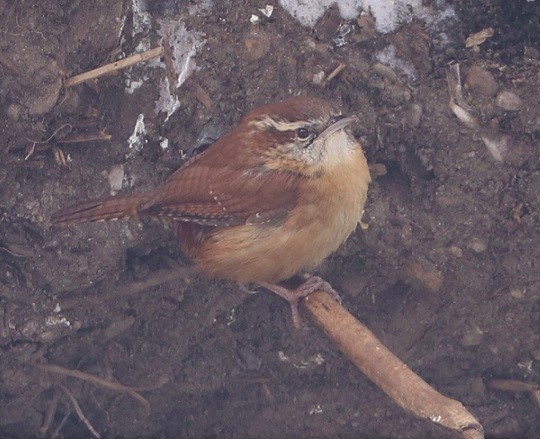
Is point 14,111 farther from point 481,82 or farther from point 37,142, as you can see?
point 481,82

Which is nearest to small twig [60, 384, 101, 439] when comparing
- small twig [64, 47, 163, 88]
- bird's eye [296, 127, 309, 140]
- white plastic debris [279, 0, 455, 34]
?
small twig [64, 47, 163, 88]

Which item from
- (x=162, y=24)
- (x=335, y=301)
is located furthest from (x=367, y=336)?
(x=162, y=24)

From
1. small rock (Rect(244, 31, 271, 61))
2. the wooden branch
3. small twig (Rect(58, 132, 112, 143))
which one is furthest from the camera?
small rock (Rect(244, 31, 271, 61))

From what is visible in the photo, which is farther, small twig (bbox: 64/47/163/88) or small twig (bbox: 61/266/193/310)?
small twig (bbox: 61/266/193/310)

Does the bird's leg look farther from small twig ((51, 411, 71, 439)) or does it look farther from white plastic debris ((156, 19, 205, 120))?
small twig ((51, 411, 71, 439))

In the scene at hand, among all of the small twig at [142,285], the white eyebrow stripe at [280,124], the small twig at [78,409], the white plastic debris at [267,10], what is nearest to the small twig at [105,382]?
the small twig at [78,409]

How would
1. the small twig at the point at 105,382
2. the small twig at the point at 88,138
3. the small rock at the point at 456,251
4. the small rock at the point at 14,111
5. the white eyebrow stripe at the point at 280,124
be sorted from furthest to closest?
the small twig at the point at 105,382, the small rock at the point at 456,251, the small twig at the point at 88,138, the small rock at the point at 14,111, the white eyebrow stripe at the point at 280,124

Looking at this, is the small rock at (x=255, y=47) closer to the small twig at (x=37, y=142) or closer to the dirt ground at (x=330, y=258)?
the dirt ground at (x=330, y=258)
